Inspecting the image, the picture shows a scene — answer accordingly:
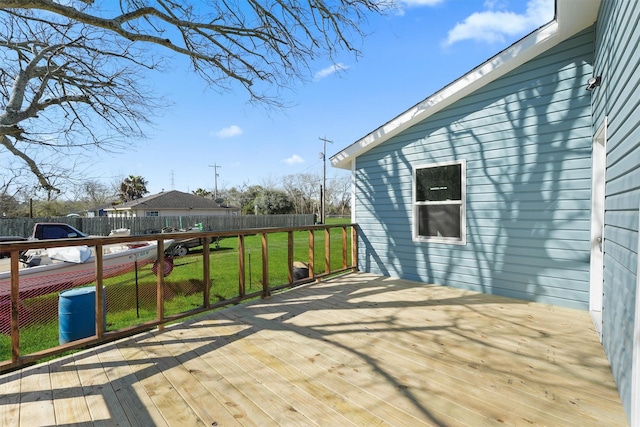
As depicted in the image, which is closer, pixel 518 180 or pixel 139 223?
pixel 518 180

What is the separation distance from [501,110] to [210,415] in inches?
174

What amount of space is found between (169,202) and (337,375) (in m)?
25.2

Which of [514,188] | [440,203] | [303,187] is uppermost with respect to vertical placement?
[303,187]

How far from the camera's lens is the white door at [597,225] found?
2.99 meters

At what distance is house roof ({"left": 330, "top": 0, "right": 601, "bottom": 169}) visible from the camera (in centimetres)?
291

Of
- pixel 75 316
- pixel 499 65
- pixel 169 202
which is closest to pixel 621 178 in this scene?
pixel 499 65

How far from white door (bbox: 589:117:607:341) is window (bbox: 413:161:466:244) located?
4.41 feet

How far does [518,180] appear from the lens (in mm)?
3664

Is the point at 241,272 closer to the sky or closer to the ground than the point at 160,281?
closer to the ground

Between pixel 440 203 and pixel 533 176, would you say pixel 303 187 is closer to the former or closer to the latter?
pixel 440 203

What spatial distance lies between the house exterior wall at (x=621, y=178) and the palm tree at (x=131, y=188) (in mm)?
38163

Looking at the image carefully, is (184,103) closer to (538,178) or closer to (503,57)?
(503,57)

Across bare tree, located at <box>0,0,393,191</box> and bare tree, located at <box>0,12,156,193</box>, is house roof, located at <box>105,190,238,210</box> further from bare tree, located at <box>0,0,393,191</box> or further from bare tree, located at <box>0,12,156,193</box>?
bare tree, located at <box>0,0,393,191</box>

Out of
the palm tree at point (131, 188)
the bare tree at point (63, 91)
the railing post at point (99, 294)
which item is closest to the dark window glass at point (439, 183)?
the railing post at point (99, 294)
